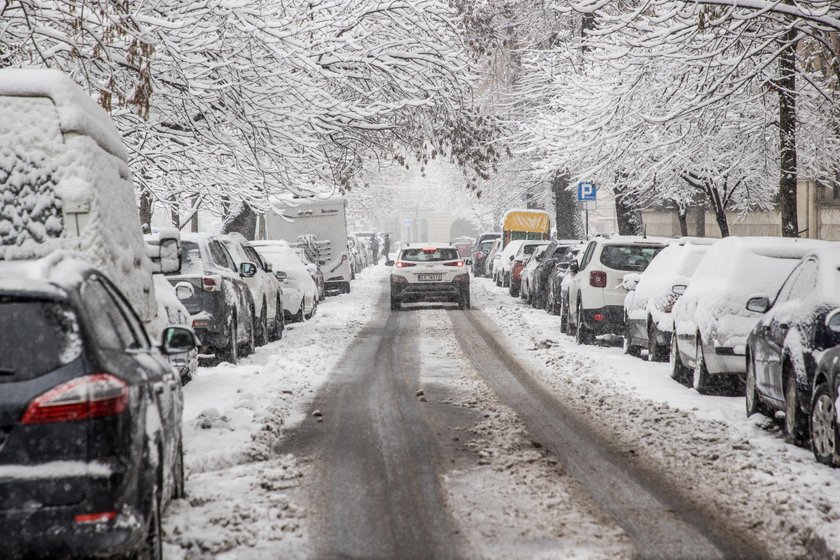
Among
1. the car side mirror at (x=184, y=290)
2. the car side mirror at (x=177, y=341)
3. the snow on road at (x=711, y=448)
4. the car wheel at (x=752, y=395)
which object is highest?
the car side mirror at (x=177, y=341)

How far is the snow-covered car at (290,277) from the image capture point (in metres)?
22.4

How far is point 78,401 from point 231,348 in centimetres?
1032

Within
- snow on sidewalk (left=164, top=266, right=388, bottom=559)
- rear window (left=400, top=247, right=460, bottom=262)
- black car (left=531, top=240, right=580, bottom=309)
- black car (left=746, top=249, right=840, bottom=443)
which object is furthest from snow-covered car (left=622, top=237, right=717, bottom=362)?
rear window (left=400, top=247, right=460, bottom=262)

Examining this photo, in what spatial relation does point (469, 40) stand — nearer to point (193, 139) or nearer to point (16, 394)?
point (193, 139)

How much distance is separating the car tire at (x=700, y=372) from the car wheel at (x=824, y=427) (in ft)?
11.5

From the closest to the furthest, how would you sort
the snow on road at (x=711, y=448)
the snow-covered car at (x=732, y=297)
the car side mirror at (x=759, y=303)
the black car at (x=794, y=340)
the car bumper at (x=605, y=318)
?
1. the snow on road at (x=711, y=448)
2. the black car at (x=794, y=340)
3. the car side mirror at (x=759, y=303)
4. the snow-covered car at (x=732, y=297)
5. the car bumper at (x=605, y=318)

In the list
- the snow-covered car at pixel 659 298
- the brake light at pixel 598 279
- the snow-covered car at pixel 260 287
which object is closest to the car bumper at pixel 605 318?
the brake light at pixel 598 279

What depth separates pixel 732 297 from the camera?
11305 millimetres

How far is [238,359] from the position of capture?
15.7 metres

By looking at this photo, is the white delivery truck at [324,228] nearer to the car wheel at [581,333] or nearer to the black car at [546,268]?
the black car at [546,268]

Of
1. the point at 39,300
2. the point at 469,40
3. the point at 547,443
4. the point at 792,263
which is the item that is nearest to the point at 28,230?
the point at 39,300

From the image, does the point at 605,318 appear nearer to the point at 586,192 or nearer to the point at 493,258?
the point at 586,192

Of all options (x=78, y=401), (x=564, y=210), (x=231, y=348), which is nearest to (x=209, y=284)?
(x=231, y=348)

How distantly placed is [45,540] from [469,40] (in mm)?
19972
